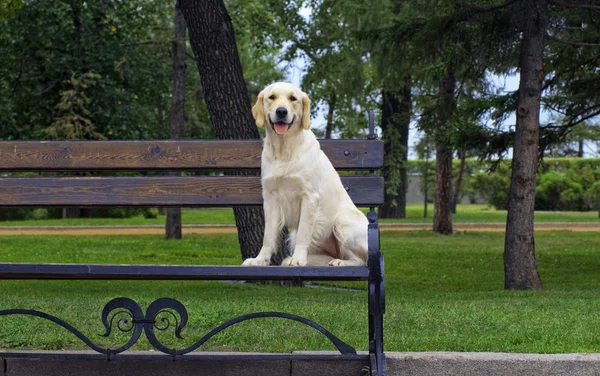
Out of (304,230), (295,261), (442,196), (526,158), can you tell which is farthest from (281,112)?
(442,196)

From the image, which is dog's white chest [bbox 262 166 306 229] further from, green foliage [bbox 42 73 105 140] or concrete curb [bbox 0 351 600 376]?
green foliage [bbox 42 73 105 140]

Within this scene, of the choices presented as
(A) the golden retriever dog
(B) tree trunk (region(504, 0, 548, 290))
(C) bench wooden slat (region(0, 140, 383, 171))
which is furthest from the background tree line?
(A) the golden retriever dog

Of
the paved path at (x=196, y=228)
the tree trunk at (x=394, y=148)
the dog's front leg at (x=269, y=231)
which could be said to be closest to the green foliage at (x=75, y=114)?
the paved path at (x=196, y=228)

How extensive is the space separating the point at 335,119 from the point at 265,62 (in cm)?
645

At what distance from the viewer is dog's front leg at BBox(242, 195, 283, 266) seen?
16.4 feet

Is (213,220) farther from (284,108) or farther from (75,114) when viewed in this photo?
(284,108)

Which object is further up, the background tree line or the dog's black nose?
the background tree line

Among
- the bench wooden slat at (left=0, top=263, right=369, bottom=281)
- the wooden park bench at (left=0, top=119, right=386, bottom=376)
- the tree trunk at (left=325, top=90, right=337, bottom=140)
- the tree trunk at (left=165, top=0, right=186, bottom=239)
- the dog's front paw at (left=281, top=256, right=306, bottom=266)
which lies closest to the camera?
the bench wooden slat at (left=0, top=263, right=369, bottom=281)

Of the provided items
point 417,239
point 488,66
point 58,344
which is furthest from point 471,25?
point 417,239

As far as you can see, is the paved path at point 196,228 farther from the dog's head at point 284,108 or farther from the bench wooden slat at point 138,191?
the dog's head at point 284,108

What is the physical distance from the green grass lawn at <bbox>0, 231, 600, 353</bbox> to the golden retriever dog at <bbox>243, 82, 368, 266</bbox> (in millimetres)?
808

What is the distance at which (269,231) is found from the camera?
504 cm

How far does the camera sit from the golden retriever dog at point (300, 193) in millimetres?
4820

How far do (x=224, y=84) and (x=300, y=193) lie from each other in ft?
18.7
